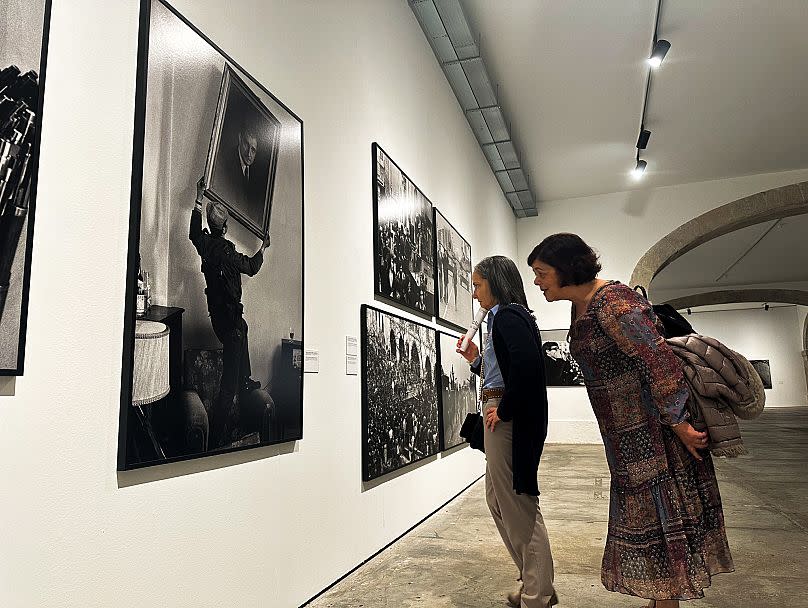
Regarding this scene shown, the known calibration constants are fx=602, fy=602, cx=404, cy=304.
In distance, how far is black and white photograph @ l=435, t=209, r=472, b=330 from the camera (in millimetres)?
5898

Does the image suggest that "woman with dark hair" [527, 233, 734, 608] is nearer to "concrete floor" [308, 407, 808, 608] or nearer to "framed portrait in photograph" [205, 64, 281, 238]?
"concrete floor" [308, 407, 808, 608]

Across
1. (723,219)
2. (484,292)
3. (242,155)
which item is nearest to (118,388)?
(242,155)

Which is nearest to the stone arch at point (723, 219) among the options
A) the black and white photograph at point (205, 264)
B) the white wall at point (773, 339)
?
the black and white photograph at point (205, 264)

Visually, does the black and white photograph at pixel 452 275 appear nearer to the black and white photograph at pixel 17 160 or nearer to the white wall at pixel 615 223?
the black and white photograph at pixel 17 160

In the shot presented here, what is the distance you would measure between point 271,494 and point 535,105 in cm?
683

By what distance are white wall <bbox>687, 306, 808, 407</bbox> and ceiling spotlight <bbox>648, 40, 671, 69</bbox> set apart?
2238 centimetres

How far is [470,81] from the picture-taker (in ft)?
22.8

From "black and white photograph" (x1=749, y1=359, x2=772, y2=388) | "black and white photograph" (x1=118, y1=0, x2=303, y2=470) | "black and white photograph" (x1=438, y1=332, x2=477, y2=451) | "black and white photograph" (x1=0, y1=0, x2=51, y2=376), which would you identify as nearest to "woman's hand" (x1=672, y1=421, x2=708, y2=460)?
"black and white photograph" (x1=118, y1=0, x2=303, y2=470)

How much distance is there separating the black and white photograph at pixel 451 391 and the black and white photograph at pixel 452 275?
26cm

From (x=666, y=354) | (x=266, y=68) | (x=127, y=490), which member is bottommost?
(x=127, y=490)

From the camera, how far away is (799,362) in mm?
26281

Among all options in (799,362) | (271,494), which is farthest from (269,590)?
(799,362)

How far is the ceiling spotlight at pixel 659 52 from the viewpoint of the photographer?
20.9ft

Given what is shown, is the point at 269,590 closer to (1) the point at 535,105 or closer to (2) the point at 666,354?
(2) the point at 666,354
